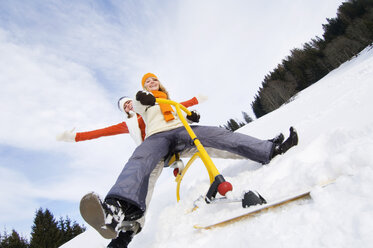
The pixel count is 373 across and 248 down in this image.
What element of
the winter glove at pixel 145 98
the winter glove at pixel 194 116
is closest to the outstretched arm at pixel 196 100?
the winter glove at pixel 194 116

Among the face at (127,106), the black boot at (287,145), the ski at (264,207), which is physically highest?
the face at (127,106)

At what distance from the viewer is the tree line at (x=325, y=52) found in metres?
31.6

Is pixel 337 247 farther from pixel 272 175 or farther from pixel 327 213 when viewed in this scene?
pixel 272 175

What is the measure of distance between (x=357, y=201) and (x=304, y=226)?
0.76 feet

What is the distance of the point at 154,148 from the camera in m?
2.28

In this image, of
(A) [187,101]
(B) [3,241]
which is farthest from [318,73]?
(B) [3,241]

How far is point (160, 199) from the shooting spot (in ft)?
11.7

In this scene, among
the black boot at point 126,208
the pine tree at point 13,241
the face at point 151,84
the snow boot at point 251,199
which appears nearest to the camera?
the snow boot at point 251,199

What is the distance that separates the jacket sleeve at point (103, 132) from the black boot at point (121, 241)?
6.13 feet

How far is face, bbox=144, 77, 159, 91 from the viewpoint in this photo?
3.39 meters

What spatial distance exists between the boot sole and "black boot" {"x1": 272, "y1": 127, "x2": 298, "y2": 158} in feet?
5.89

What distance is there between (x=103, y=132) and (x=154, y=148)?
1418 millimetres

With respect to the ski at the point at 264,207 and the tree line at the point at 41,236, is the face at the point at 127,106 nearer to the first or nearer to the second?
the ski at the point at 264,207

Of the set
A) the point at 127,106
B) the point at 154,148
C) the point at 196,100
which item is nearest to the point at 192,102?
the point at 196,100
